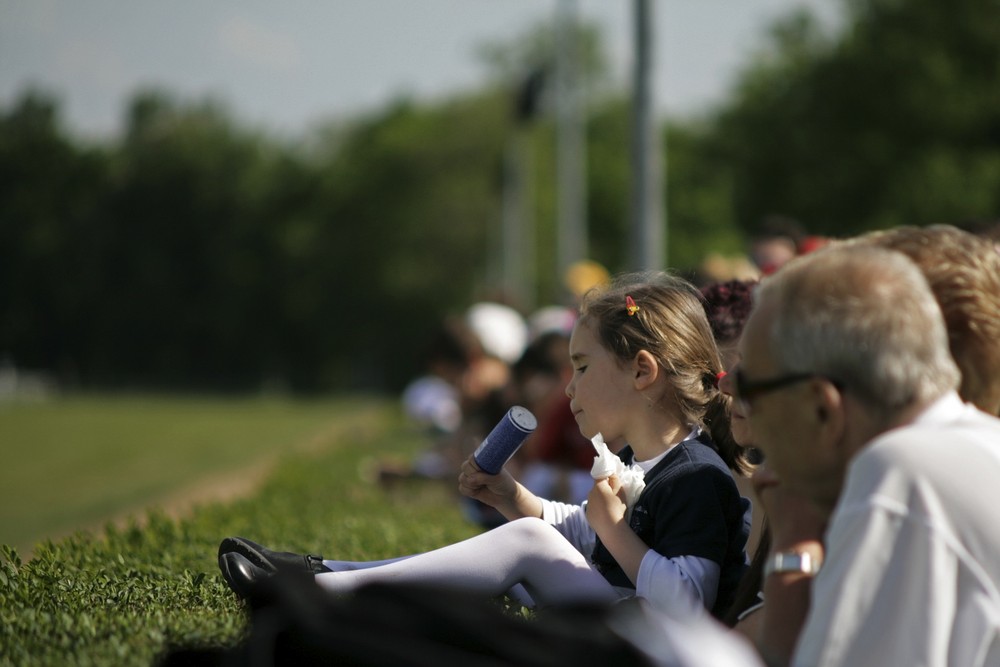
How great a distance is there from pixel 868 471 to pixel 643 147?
703 centimetres

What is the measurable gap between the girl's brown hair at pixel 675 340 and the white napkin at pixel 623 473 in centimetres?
36

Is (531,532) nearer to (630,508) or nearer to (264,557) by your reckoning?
(630,508)

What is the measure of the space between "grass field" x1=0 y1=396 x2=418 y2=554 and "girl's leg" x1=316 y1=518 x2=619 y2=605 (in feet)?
22.9

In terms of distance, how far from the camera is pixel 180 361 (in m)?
78.5

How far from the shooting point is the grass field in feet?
47.3

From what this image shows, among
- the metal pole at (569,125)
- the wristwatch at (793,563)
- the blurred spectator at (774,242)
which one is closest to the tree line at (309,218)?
the metal pole at (569,125)

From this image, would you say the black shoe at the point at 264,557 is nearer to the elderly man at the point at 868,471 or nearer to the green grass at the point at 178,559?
the green grass at the point at 178,559

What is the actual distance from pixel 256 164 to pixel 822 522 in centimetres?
7949

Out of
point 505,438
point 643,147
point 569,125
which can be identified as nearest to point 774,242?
point 643,147

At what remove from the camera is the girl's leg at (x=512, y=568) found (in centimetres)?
352

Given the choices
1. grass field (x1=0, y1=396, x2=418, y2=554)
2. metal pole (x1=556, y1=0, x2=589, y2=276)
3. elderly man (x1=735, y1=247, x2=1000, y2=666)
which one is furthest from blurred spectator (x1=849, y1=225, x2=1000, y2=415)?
metal pole (x1=556, y1=0, x2=589, y2=276)

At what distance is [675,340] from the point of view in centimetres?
394

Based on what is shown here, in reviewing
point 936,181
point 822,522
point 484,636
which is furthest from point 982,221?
point 936,181

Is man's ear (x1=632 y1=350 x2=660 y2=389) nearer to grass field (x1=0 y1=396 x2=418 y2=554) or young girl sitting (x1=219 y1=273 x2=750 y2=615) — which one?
young girl sitting (x1=219 y1=273 x2=750 y2=615)
